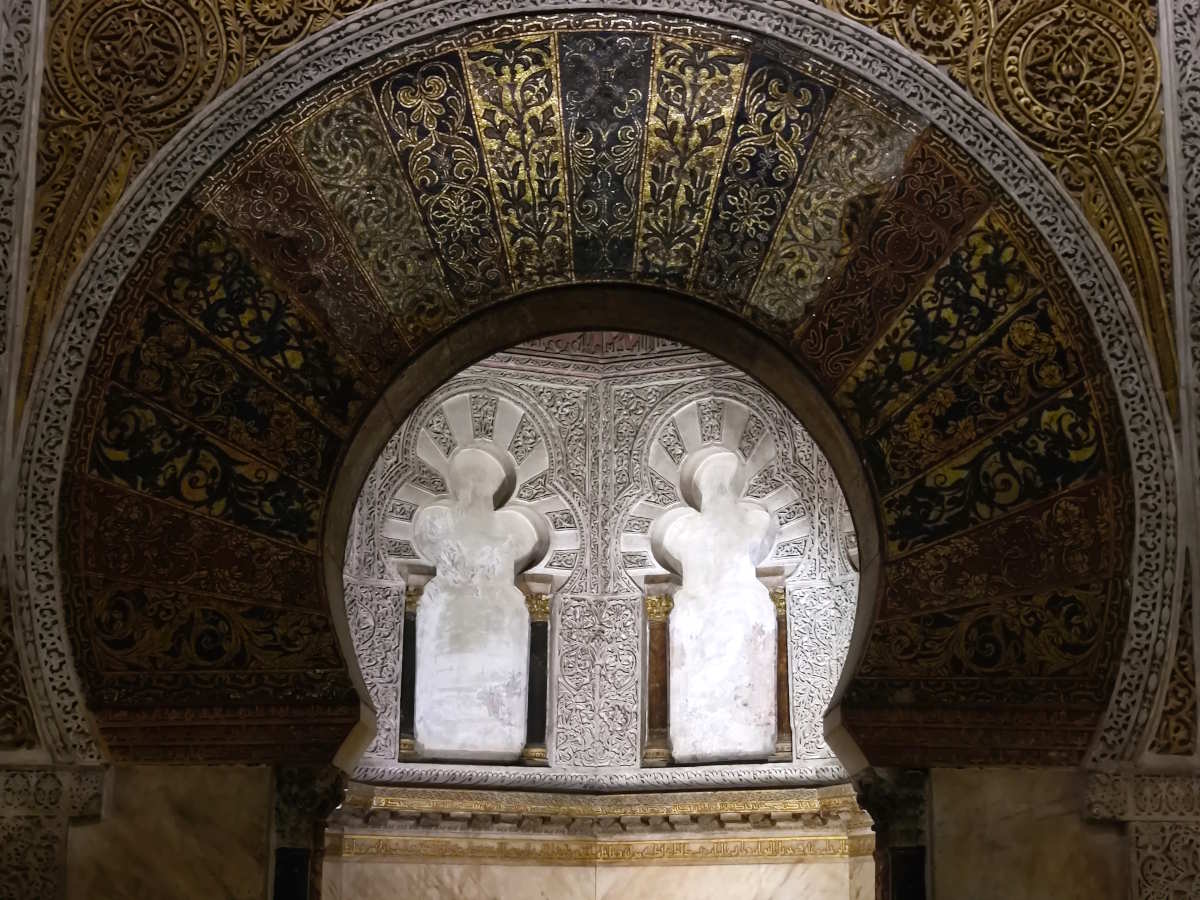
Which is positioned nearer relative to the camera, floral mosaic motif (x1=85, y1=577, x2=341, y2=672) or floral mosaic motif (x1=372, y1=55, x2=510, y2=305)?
floral mosaic motif (x1=85, y1=577, x2=341, y2=672)

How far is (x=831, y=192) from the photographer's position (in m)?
5.98

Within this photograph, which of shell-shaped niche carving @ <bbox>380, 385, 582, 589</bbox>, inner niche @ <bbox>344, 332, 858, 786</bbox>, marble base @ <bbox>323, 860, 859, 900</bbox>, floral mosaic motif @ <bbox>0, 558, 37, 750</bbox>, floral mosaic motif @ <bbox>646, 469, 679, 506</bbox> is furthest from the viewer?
floral mosaic motif @ <bbox>646, 469, 679, 506</bbox>

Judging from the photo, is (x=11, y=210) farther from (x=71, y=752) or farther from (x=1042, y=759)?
(x=1042, y=759)

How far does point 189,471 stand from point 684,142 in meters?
1.89

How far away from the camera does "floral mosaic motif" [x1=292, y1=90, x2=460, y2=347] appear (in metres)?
5.96

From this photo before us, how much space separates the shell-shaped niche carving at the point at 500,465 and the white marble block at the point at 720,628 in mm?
546

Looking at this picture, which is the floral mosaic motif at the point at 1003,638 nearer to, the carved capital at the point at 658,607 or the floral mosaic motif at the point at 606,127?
the floral mosaic motif at the point at 606,127

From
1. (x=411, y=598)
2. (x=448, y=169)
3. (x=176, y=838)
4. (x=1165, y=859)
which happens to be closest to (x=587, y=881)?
(x=411, y=598)

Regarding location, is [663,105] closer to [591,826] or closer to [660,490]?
[660,490]

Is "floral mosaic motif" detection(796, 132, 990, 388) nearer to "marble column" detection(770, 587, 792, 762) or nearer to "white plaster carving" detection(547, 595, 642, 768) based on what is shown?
"marble column" detection(770, 587, 792, 762)

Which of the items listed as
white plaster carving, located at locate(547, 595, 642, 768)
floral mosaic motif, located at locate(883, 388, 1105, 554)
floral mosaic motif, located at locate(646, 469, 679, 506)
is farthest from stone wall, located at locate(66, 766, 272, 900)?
floral mosaic motif, located at locate(646, 469, 679, 506)

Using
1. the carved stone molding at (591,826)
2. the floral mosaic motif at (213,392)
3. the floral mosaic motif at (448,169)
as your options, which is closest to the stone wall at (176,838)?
the floral mosaic motif at (213,392)

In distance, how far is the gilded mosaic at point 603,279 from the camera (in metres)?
5.66

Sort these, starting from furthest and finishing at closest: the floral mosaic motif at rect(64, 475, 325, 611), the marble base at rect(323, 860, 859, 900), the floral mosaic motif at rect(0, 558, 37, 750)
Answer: the marble base at rect(323, 860, 859, 900), the floral mosaic motif at rect(64, 475, 325, 611), the floral mosaic motif at rect(0, 558, 37, 750)
